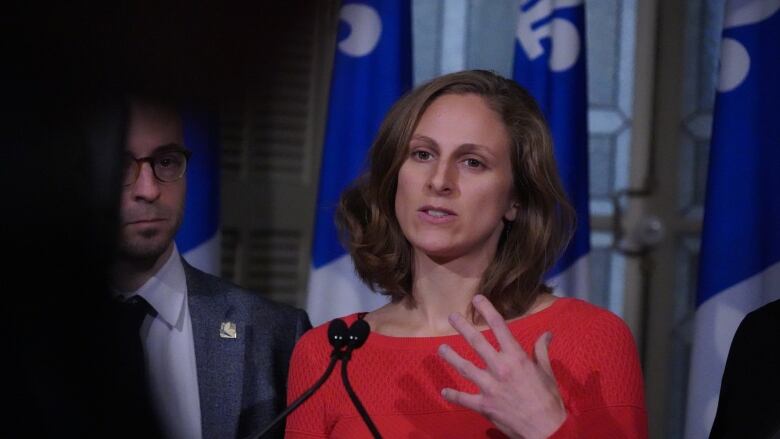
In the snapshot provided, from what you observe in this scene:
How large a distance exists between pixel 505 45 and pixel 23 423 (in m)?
3.32

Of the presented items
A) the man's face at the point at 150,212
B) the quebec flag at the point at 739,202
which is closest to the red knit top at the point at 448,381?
the man's face at the point at 150,212

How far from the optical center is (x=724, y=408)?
1580 mm

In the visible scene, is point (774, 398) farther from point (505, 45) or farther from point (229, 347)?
point (505, 45)

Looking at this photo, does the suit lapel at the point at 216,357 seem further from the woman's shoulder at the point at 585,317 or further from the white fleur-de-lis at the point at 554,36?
the white fleur-de-lis at the point at 554,36

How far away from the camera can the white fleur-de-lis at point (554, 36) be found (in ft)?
8.80

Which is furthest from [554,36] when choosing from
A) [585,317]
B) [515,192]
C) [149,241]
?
[149,241]

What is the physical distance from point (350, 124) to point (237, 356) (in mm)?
986

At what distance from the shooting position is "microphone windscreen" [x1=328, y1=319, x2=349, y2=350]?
1326 mm

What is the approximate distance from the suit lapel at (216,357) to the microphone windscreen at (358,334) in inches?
16.7

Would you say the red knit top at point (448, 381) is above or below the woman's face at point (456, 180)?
below

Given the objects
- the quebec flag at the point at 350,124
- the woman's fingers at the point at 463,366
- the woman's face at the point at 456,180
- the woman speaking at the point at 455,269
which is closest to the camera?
the woman's fingers at the point at 463,366

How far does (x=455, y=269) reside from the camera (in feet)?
5.77

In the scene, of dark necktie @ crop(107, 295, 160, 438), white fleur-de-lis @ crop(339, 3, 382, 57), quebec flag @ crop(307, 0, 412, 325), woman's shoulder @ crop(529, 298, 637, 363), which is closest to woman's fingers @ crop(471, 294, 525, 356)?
woman's shoulder @ crop(529, 298, 637, 363)

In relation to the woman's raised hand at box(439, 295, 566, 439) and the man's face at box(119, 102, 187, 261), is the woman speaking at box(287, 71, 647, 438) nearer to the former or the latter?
the woman's raised hand at box(439, 295, 566, 439)
